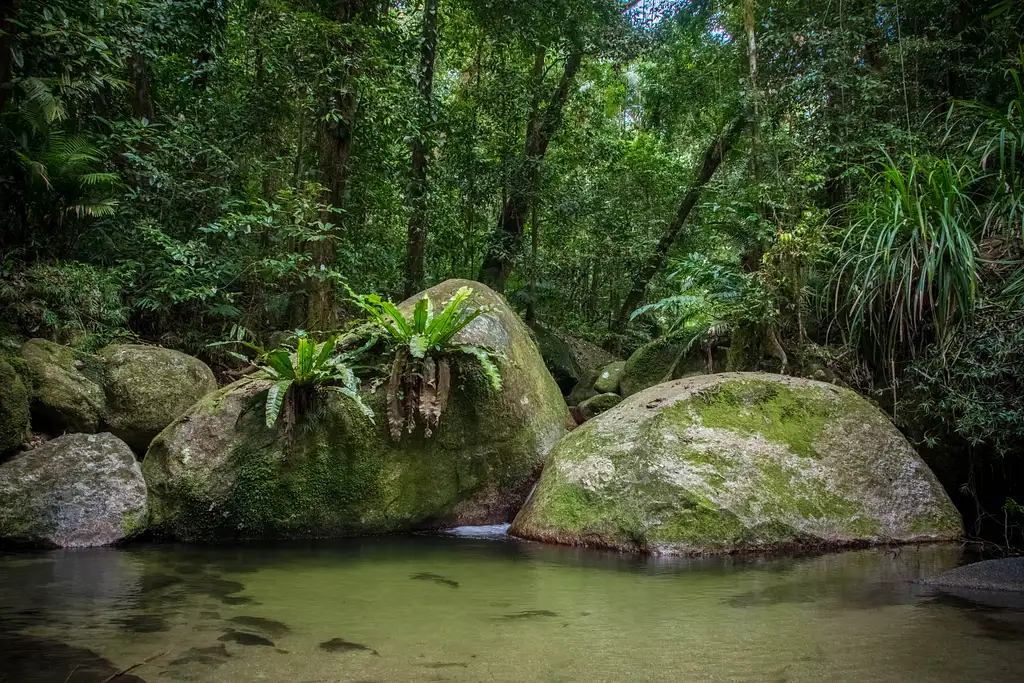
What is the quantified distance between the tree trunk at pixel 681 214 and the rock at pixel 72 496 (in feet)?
30.3

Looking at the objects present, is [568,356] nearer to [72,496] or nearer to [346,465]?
[346,465]

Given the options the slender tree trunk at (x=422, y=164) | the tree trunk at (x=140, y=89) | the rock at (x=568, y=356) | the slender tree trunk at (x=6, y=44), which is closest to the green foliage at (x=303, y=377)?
the slender tree trunk at (x=6, y=44)

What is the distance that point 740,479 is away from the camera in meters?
4.84

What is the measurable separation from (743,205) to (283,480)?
6259mm

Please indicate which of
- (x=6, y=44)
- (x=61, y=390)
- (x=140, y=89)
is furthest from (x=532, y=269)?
(x=6, y=44)

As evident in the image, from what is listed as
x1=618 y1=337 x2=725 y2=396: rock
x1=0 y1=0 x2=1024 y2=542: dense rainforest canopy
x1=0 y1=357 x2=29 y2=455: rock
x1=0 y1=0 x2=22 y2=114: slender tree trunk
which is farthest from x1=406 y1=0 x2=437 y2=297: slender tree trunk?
x1=0 y1=357 x2=29 y2=455: rock

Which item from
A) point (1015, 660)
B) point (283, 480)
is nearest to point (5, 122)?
point (283, 480)

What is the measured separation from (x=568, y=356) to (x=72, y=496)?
7567 millimetres

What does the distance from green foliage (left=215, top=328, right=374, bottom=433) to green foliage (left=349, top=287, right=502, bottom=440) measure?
333mm

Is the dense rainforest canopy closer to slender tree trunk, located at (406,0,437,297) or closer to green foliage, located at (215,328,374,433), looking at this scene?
slender tree trunk, located at (406,0,437,297)

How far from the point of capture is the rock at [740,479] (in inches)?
185

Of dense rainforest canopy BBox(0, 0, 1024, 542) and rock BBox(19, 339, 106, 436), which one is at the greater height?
dense rainforest canopy BBox(0, 0, 1024, 542)

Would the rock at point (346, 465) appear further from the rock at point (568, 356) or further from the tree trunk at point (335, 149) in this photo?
the rock at point (568, 356)

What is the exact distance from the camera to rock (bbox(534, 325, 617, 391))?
1088 centimetres
